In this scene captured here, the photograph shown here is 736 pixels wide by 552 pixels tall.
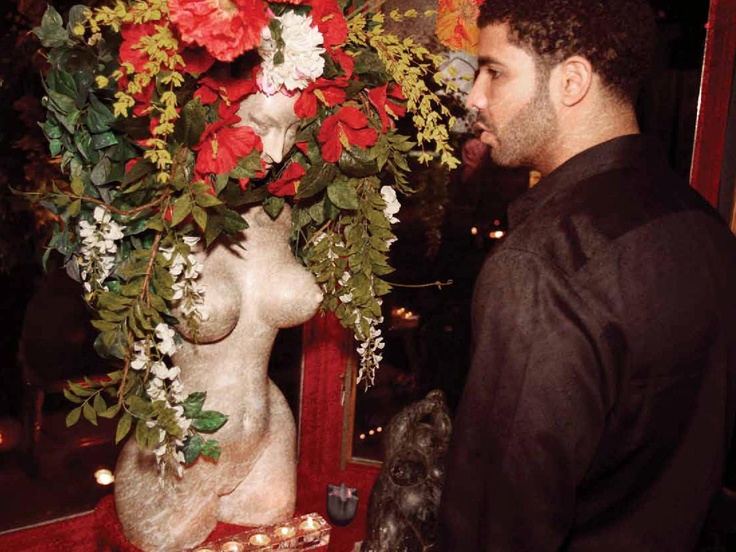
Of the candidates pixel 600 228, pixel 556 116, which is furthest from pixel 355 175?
pixel 600 228

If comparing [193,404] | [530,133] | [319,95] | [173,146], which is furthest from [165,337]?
[530,133]

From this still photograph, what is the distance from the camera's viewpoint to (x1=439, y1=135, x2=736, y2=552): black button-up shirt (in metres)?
1.28

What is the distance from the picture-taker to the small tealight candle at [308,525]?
2.15m

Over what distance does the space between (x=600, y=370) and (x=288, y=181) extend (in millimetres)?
955

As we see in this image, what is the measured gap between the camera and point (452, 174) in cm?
293

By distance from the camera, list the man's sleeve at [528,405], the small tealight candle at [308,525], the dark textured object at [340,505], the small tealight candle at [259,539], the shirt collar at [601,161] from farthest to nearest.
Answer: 1. the dark textured object at [340,505]
2. the small tealight candle at [308,525]
3. the small tealight candle at [259,539]
4. the shirt collar at [601,161]
5. the man's sleeve at [528,405]

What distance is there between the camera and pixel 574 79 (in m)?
1.45

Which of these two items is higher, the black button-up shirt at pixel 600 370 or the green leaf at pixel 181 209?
the green leaf at pixel 181 209

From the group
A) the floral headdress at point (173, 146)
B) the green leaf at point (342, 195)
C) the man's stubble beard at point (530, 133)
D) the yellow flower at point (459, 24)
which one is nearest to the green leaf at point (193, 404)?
the floral headdress at point (173, 146)

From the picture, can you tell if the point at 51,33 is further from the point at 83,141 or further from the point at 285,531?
the point at 285,531

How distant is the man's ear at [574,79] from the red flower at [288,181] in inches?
27.4

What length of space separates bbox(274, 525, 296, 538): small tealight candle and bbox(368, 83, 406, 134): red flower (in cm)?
114

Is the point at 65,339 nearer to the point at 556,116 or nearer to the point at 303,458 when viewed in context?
the point at 303,458

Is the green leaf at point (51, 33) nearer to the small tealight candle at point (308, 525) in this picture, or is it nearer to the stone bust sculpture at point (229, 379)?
the stone bust sculpture at point (229, 379)
